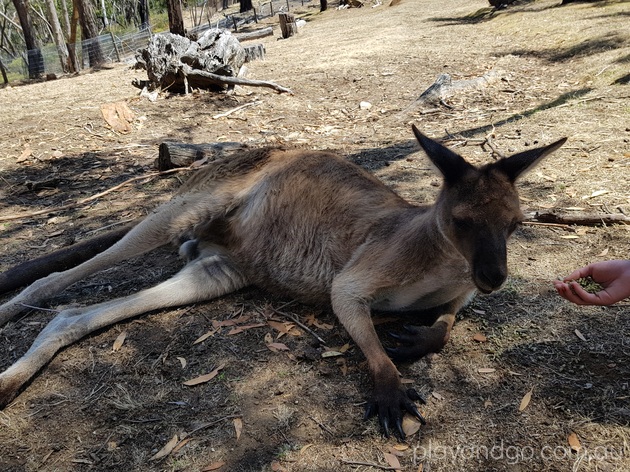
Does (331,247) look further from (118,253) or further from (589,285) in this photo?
(589,285)

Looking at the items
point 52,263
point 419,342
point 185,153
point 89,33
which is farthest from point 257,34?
point 419,342

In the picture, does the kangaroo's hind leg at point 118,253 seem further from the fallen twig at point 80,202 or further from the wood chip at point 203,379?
the fallen twig at point 80,202

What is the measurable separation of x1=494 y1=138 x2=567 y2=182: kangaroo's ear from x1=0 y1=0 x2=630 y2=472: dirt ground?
42.1 inches

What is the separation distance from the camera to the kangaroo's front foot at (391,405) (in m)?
2.50

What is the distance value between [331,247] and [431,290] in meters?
0.86

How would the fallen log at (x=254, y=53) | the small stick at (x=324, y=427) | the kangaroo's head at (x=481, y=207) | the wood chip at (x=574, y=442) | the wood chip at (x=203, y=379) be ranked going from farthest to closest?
the fallen log at (x=254, y=53), the wood chip at (x=203, y=379), the kangaroo's head at (x=481, y=207), the small stick at (x=324, y=427), the wood chip at (x=574, y=442)

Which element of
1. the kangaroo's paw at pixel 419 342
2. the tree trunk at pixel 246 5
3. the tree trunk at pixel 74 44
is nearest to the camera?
the kangaroo's paw at pixel 419 342

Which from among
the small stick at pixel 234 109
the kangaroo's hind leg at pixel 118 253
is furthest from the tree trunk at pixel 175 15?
the kangaroo's hind leg at pixel 118 253

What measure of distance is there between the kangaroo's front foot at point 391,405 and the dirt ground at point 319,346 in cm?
8

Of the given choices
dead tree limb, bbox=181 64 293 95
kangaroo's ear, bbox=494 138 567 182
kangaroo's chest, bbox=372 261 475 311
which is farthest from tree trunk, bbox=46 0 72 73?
kangaroo's ear, bbox=494 138 567 182

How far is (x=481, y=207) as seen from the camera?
2.72 meters

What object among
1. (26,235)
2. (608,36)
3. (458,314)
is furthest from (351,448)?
(608,36)

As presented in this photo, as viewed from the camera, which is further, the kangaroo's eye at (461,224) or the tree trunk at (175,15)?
the tree trunk at (175,15)

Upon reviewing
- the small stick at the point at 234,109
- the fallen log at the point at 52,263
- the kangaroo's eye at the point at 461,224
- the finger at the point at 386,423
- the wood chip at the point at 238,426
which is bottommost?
the finger at the point at 386,423
